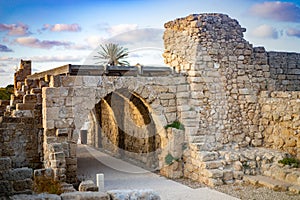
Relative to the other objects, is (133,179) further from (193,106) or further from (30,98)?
(30,98)

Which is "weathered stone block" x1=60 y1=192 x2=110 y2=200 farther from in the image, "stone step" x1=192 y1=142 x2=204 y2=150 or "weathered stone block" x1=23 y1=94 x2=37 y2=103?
"weathered stone block" x1=23 y1=94 x2=37 y2=103

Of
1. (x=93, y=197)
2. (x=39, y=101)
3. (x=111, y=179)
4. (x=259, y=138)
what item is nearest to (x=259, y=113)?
(x=259, y=138)

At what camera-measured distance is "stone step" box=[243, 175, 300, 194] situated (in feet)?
24.8

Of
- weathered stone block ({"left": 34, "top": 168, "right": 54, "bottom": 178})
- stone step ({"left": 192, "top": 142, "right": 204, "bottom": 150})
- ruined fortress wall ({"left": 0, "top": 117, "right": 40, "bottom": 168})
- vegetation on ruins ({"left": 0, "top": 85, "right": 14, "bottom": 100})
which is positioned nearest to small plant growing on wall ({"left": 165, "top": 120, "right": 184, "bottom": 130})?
stone step ({"left": 192, "top": 142, "right": 204, "bottom": 150})

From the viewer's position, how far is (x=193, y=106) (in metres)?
9.77

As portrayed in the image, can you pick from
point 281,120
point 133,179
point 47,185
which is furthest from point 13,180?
point 281,120

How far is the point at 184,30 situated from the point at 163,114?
7.51ft

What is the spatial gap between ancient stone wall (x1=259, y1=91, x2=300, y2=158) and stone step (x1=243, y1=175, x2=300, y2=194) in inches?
41.8

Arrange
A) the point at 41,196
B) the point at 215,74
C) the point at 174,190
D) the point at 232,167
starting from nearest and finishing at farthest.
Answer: the point at 41,196
the point at 174,190
the point at 232,167
the point at 215,74

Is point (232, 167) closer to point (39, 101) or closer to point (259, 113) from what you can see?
point (259, 113)

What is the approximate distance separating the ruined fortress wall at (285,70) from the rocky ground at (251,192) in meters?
3.39

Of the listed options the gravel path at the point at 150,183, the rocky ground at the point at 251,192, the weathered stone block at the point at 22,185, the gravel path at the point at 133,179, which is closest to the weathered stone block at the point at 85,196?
the weathered stone block at the point at 22,185

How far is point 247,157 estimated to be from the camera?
898cm

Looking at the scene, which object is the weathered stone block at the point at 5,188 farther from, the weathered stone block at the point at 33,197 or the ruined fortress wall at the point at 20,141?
the ruined fortress wall at the point at 20,141
